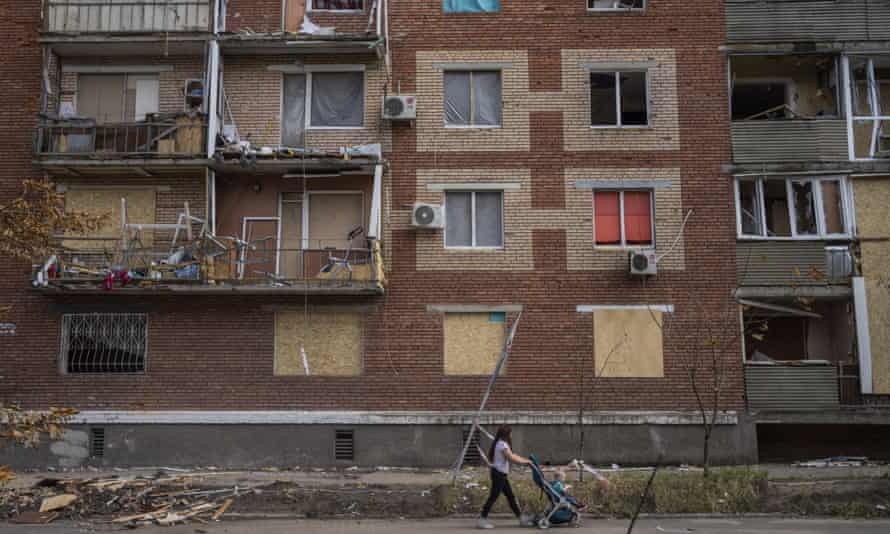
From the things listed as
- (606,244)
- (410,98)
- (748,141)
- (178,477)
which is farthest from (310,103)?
(748,141)

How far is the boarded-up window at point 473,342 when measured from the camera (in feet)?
61.9

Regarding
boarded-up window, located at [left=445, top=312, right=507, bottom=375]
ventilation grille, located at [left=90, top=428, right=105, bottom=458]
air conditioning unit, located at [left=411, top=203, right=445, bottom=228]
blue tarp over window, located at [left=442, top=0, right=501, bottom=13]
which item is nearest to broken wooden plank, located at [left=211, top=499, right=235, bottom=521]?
ventilation grille, located at [left=90, top=428, right=105, bottom=458]

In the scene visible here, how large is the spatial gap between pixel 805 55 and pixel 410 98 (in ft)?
31.5

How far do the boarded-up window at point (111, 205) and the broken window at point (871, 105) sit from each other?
16.8 metres

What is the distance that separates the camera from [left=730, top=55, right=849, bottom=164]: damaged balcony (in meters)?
19.4

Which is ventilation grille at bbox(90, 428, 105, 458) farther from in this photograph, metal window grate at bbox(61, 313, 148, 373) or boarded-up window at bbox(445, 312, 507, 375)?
boarded-up window at bbox(445, 312, 507, 375)

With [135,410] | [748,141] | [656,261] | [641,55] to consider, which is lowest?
[135,410]

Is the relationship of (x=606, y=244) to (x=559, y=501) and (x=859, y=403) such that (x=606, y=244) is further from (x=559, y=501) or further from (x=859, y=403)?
(x=559, y=501)

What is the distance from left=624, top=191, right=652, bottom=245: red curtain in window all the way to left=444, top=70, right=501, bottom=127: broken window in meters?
3.78

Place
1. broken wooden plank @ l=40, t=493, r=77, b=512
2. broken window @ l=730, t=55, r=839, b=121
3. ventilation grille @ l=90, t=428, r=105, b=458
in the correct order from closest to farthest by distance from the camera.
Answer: broken wooden plank @ l=40, t=493, r=77, b=512
ventilation grille @ l=90, t=428, r=105, b=458
broken window @ l=730, t=55, r=839, b=121

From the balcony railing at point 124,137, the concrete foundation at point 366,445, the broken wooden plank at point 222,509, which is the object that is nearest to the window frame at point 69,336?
the concrete foundation at point 366,445

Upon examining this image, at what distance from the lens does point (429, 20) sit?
19938 mm

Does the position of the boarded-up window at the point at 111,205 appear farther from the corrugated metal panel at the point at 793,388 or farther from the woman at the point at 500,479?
the corrugated metal panel at the point at 793,388

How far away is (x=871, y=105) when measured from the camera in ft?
64.8
